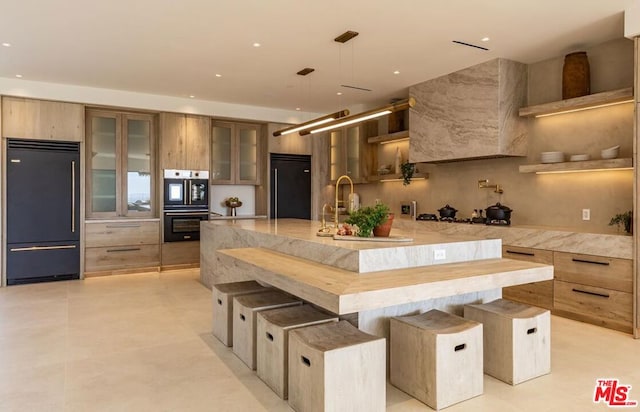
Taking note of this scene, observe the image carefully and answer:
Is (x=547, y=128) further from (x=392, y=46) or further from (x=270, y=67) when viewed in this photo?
(x=270, y=67)

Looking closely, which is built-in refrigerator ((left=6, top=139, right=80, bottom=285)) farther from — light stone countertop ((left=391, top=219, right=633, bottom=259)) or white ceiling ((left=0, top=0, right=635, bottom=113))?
light stone countertop ((left=391, top=219, right=633, bottom=259))

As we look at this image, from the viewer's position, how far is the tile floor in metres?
2.54

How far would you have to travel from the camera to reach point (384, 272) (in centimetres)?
275

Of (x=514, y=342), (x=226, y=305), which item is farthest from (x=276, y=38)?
(x=514, y=342)

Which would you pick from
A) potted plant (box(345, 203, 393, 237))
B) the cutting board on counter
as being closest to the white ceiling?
potted plant (box(345, 203, 393, 237))

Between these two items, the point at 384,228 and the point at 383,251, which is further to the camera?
the point at 384,228

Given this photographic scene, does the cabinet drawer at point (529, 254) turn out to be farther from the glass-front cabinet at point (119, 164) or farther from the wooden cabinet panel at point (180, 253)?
the glass-front cabinet at point (119, 164)

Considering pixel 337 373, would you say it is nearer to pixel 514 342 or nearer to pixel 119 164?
pixel 514 342

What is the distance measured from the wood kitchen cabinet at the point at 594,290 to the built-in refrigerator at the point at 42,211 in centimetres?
646

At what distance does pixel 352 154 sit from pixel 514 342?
18.3 ft

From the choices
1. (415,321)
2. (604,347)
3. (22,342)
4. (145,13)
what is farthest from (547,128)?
(22,342)

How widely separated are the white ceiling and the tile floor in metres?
2.89

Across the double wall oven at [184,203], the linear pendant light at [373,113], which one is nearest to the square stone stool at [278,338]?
the linear pendant light at [373,113]

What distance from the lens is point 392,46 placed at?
462 centimetres
